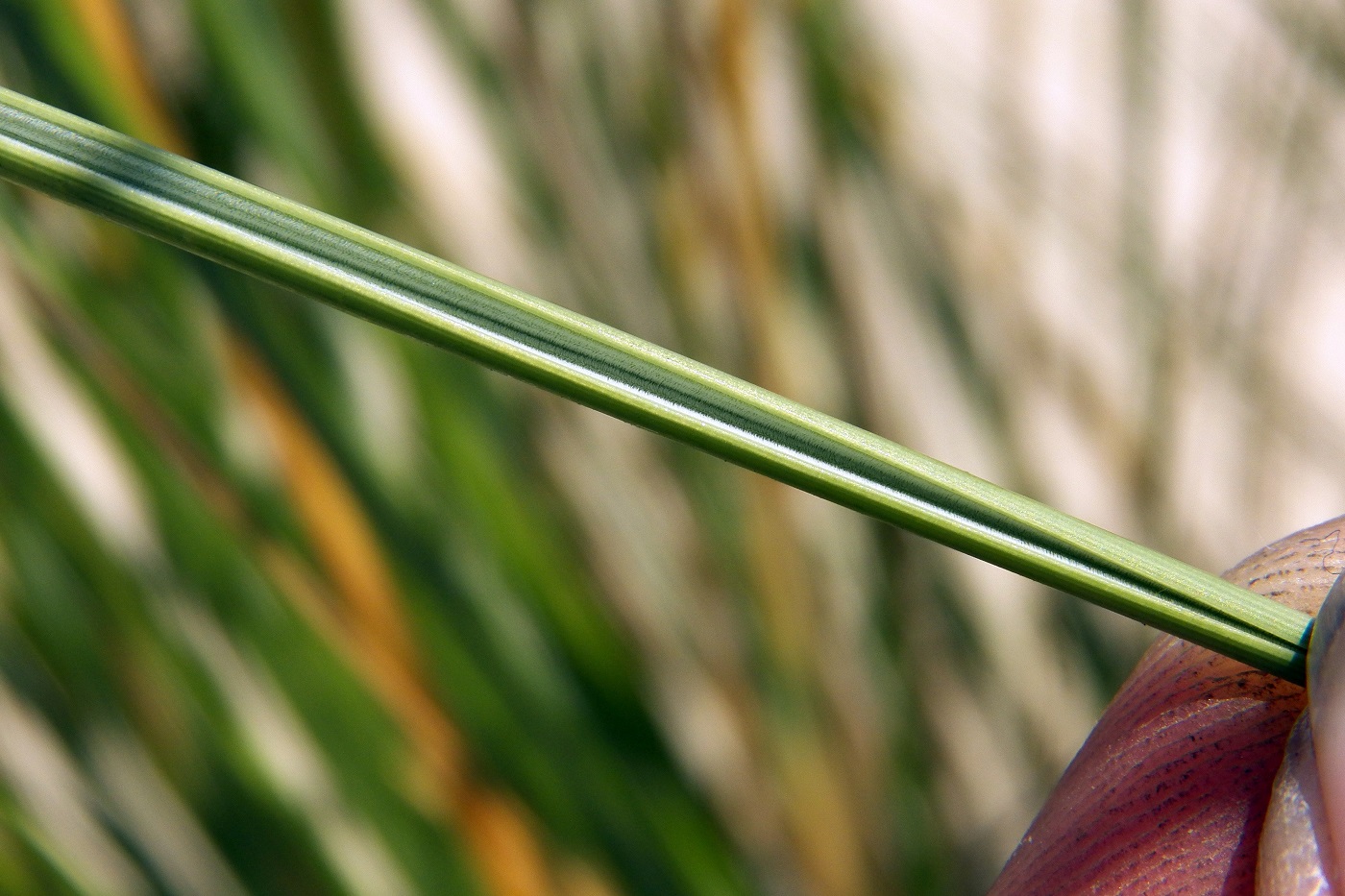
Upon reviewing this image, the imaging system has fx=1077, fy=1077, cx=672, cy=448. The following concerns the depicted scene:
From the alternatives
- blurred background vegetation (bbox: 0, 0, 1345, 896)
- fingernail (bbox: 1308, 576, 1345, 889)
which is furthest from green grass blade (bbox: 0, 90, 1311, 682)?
blurred background vegetation (bbox: 0, 0, 1345, 896)

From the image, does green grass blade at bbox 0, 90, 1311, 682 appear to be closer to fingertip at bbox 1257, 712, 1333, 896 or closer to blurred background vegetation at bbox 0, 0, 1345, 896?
fingertip at bbox 1257, 712, 1333, 896

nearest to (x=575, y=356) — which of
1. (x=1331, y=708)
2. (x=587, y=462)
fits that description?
(x=1331, y=708)

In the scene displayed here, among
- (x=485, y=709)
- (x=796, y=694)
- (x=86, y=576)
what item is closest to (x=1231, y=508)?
(x=796, y=694)

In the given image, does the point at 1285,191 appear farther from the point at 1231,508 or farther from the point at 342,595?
the point at 342,595

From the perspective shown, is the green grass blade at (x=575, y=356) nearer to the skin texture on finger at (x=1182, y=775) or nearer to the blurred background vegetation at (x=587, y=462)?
the skin texture on finger at (x=1182, y=775)

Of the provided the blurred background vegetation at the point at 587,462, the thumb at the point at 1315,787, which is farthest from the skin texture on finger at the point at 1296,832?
the blurred background vegetation at the point at 587,462

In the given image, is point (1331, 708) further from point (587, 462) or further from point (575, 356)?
point (587, 462)

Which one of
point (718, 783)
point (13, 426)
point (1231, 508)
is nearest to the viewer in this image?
point (13, 426)
